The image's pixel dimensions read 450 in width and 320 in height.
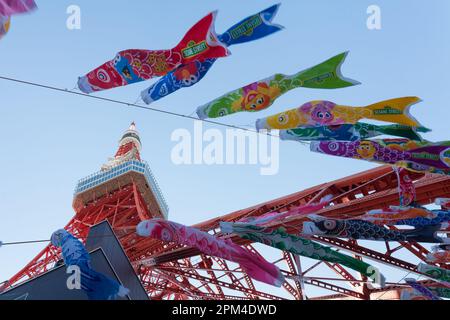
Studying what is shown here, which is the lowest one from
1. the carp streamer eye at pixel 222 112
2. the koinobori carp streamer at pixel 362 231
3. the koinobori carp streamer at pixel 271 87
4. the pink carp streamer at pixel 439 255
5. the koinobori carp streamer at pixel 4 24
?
the pink carp streamer at pixel 439 255

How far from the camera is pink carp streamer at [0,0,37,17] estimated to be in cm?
850

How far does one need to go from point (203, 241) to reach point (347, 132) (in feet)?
14.2

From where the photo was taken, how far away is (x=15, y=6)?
8.60 meters

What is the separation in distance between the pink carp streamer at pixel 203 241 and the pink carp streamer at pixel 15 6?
221 inches

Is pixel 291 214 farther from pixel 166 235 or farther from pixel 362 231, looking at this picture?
pixel 166 235

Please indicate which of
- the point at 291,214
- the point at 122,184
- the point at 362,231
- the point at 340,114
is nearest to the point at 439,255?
the point at 362,231

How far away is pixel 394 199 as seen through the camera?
15523 mm

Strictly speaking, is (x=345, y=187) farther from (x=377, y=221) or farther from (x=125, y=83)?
(x=125, y=83)

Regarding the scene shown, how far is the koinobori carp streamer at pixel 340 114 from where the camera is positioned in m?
11.0

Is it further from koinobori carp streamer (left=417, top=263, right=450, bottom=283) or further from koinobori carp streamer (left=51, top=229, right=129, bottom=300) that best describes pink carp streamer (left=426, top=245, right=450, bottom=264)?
koinobori carp streamer (left=51, top=229, right=129, bottom=300)

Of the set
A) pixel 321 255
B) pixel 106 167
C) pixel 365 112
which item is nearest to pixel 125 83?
pixel 365 112

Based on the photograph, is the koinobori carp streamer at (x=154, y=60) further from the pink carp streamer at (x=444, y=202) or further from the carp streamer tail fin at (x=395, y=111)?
the pink carp streamer at (x=444, y=202)

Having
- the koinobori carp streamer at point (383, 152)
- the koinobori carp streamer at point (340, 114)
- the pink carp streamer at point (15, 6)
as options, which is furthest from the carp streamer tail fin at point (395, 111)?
the pink carp streamer at point (15, 6)

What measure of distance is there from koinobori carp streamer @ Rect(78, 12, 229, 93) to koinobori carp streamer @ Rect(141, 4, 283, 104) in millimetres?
295
